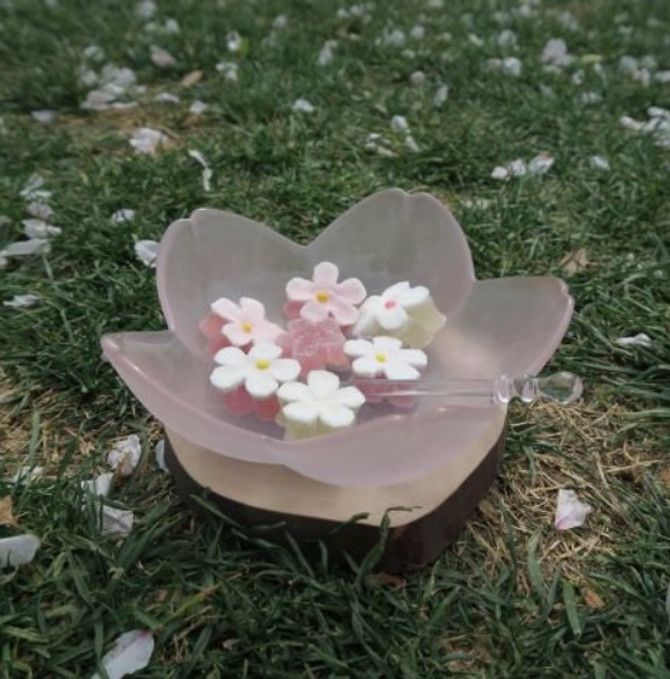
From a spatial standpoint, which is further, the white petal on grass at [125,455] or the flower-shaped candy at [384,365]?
the white petal on grass at [125,455]

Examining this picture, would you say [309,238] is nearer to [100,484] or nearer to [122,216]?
[122,216]

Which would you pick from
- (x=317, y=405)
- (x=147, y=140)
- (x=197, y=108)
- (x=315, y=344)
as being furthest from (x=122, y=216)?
(x=317, y=405)

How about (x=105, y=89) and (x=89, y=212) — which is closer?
(x=89, y=212)

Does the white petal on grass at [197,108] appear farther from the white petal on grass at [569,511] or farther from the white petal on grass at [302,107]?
the white petal on grass at [569,511]

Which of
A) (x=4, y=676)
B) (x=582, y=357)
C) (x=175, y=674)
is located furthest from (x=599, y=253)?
(x=4, y=676)

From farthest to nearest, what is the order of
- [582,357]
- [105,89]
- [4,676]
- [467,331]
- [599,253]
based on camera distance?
[105,89] → [599,253] → [582,357] → [467,331] → [4,676]

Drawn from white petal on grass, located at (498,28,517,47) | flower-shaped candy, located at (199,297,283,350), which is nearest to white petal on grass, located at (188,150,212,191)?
flower-shaped candy, located at (199,297,283,350)

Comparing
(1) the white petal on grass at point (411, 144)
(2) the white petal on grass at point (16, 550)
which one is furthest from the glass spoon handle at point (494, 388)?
(1) the white petal on grass at point (411, 144)

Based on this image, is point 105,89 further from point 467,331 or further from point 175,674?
point 175,674
